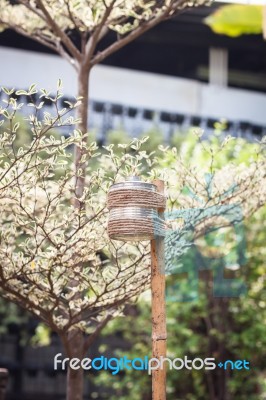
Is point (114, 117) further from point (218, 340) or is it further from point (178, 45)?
point (218, 340)

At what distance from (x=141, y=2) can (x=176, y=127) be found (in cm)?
740

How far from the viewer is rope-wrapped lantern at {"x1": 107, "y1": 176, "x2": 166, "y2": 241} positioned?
2.98 metres

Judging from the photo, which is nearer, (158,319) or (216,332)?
(158,319)

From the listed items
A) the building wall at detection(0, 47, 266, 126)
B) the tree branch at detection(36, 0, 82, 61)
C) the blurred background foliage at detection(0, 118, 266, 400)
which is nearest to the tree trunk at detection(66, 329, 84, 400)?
the tree branch at detection(36, 0, 82, 61)

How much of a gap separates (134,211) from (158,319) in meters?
0.50

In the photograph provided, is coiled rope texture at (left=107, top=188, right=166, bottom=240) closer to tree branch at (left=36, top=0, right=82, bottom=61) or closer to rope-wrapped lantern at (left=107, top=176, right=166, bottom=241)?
rope-wrapped lantern at (left=107, top=176, right=166, bottom=241)

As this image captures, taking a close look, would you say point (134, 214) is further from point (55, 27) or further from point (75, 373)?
point (55, 27)

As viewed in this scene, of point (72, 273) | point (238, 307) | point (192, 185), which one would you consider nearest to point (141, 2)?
point (192, 185)

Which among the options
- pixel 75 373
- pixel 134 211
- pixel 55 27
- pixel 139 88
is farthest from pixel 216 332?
pixel 139 88

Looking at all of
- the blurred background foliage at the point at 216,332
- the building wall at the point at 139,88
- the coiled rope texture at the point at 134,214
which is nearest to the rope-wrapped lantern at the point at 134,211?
the coiled rope texture at the point at 134,214

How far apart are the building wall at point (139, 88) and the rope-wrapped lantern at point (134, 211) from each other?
→ 872cm

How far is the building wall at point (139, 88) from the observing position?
11.5m

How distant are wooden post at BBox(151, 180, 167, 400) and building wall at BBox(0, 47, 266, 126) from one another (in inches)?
347

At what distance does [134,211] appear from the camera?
299cm
